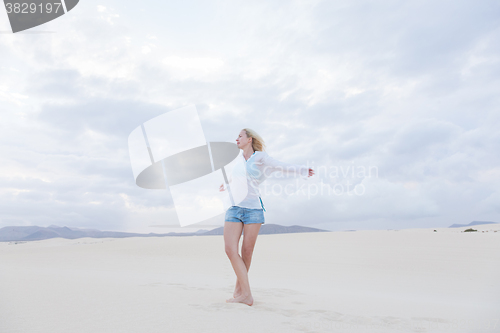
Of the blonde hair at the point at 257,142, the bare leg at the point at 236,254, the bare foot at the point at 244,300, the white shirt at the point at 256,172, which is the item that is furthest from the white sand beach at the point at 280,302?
the blonde hair at the point at 257,142

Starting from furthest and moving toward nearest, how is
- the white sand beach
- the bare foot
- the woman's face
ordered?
the woman's face, the bare foot, the white sand beach

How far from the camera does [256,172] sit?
12.8 feet

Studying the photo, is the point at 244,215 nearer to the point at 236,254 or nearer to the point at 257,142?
the point at 236,254

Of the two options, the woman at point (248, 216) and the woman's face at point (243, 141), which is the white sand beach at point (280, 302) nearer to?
the woman at point (248, 216)

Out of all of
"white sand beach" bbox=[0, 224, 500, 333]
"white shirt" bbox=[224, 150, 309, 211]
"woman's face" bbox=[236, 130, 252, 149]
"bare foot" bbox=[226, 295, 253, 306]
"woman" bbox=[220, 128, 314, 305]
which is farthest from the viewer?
"woman's face" bbox=[236, 130, 252, 149]

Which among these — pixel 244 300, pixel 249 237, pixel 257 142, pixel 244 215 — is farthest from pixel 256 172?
pixel 244 300

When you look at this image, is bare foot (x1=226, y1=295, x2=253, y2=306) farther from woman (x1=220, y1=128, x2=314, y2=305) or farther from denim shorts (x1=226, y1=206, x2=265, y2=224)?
denim shorts (x1=226, y1=206, x2=265, y2=224)

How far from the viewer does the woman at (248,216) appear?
3.68 m

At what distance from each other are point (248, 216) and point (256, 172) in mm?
520

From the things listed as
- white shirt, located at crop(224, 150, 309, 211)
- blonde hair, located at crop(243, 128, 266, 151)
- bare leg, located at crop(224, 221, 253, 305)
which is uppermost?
blonde hair, located at crop(243, 128, 266, 151)

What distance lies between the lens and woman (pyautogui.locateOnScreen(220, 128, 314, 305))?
12.1 feet

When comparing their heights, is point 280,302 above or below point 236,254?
below

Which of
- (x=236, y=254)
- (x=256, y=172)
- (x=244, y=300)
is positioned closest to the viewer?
(x=244, y=300)

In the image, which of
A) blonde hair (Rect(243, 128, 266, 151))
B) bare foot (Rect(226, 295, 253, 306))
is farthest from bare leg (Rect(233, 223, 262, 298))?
blonde hair (Rect(243, 128, 266, 151))
